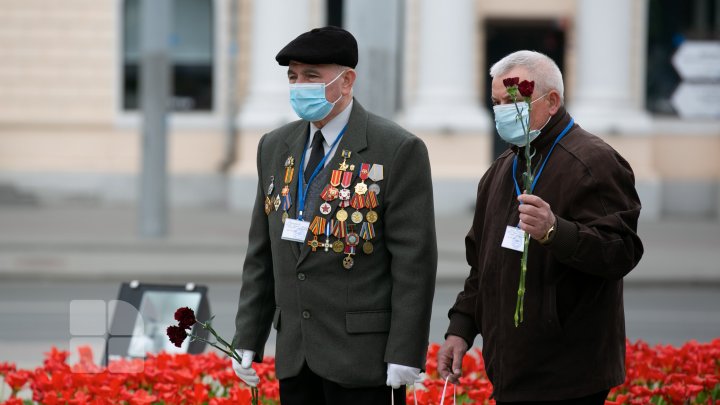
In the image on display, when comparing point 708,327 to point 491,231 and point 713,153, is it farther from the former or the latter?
point 713,153

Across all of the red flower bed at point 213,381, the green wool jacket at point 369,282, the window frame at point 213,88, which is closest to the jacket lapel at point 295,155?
the green wool jacket at point 369,282

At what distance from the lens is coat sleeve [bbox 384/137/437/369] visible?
4133 millimetres

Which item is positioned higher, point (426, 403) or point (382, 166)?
point (382, 166)

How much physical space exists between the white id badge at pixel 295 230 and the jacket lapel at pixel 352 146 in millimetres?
31

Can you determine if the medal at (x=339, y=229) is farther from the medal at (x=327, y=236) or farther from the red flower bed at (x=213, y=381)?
the red flower bed at (x=213, y=381)

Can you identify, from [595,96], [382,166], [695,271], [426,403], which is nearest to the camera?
[382,166]

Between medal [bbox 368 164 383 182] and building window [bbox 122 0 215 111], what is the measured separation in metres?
18.1

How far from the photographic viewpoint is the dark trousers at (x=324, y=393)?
423cm

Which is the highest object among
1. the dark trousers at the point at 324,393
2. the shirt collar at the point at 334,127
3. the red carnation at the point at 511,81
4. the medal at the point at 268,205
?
the red carnation at the point at 511,81

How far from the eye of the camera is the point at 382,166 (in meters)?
4.25

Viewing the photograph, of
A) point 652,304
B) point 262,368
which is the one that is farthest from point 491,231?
point 652,304

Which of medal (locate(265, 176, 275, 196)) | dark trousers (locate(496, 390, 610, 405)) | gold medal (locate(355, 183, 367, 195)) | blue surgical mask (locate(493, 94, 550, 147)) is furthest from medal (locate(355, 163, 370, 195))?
dark trousers (locate(496, 390, 610, 405))

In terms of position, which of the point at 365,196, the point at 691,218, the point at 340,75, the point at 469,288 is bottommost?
the point at 691,218

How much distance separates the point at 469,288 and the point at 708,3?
1898 centimetres
